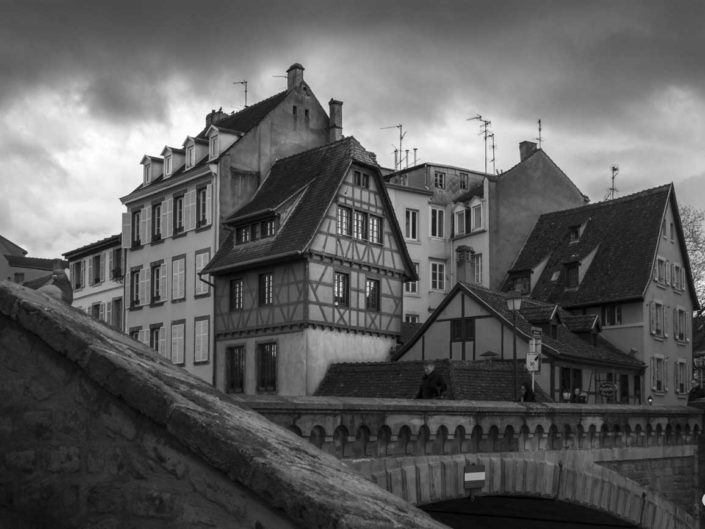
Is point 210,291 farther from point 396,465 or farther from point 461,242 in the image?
point 396,465

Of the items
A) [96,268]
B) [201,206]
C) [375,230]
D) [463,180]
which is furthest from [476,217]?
[96,268]

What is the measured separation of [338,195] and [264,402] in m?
27.9

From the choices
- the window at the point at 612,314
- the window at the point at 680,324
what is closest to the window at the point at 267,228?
the window at the point at 612,314

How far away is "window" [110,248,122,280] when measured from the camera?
169 feet

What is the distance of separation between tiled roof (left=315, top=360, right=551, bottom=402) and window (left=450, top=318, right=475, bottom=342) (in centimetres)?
262

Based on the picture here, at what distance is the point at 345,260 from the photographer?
38875 mm

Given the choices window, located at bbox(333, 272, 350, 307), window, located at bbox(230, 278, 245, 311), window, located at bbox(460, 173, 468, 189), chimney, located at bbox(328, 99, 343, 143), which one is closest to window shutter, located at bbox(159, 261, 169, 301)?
window, located at bbox(230, 278, 245, 311)

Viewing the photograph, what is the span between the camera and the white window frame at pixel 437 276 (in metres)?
51.3

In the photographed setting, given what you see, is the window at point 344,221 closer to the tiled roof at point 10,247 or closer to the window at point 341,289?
the window at point 341,289

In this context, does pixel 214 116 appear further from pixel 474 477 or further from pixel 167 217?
pixel 474 477

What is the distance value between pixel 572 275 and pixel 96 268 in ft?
78.8

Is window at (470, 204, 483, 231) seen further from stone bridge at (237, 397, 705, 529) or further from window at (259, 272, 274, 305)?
stone bridge at (237, 397, 705, 529)

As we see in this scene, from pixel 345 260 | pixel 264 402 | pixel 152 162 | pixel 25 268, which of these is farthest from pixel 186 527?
pixel 25 268

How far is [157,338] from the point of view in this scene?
154ft
